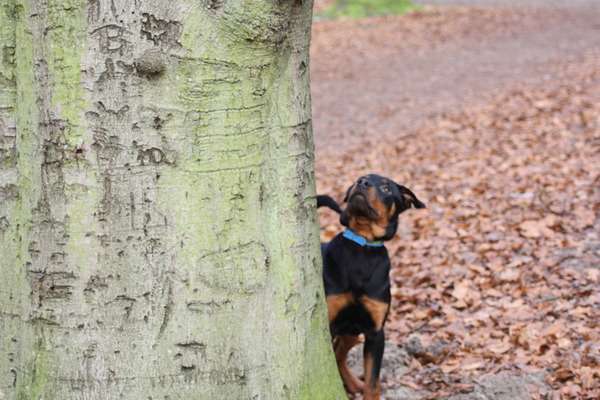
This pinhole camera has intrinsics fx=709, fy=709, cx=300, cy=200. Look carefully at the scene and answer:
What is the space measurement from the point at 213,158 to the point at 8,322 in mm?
1080

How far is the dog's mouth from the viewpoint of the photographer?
4.34 metres

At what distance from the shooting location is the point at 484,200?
7.73 metres

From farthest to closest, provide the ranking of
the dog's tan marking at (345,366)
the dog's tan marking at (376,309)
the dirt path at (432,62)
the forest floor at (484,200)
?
the dirt path at (432,62) < the dog's tan marking at (345,366) < the forest floor at (484,200) < the dog's tan marking at (376,309)

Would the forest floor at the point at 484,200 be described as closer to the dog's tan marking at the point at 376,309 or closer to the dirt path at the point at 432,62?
the dirt path at the point at 432,62

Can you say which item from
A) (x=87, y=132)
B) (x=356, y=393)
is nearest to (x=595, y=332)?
(x=356, y=393)

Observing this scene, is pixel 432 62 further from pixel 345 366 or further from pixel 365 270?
pixel 365 270

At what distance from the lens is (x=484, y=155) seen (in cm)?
960

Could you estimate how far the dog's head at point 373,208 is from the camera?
14.3 ft

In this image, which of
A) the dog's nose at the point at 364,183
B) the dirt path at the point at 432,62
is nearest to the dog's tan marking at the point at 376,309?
the dog's nose at the point at 364,183

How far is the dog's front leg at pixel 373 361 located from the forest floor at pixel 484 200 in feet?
1.17

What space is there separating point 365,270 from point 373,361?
0.53 m

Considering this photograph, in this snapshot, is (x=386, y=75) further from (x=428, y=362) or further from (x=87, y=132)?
(x=87, y=132)

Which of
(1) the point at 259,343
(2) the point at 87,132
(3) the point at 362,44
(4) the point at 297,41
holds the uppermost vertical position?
(3) the point at 362,44

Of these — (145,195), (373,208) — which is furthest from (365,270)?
(145,195)
